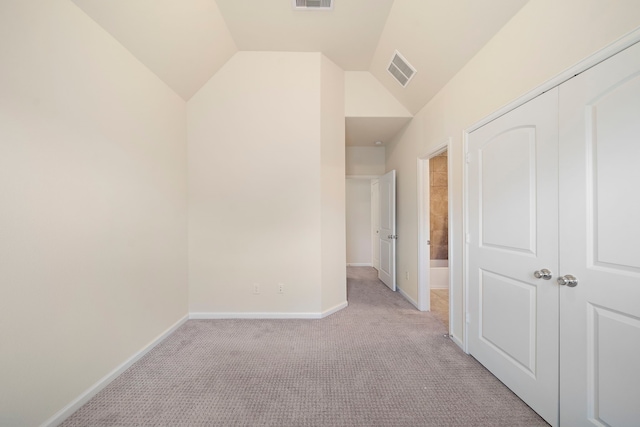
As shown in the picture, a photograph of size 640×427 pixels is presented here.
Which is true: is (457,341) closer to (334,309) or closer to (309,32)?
(334,309)

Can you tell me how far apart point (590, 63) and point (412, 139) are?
2.04 metres

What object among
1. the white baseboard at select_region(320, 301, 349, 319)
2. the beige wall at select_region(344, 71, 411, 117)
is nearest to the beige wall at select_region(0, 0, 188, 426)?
the white baseboard at select_region(320, 301, 349, 319)

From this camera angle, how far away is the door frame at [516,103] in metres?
1.05

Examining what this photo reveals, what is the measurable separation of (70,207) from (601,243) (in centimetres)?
303

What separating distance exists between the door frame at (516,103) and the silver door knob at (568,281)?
2.56 feet

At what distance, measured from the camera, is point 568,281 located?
125 cm

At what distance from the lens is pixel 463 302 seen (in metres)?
2.14

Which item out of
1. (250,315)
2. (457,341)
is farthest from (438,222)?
(250,315)

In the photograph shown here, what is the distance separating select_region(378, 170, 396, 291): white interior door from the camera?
3.72 meters

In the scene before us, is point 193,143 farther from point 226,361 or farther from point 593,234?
point 593,234

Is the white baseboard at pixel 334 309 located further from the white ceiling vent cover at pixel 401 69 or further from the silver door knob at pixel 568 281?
the white ceiling vent cover at pixel 401 69

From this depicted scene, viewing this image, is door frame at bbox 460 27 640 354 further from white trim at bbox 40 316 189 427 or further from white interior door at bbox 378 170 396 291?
white trim at bbox 40 316 189 427

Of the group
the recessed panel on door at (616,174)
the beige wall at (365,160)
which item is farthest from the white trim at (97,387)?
the beige wall at (365,160)

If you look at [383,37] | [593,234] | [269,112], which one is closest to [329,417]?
[593,234]
